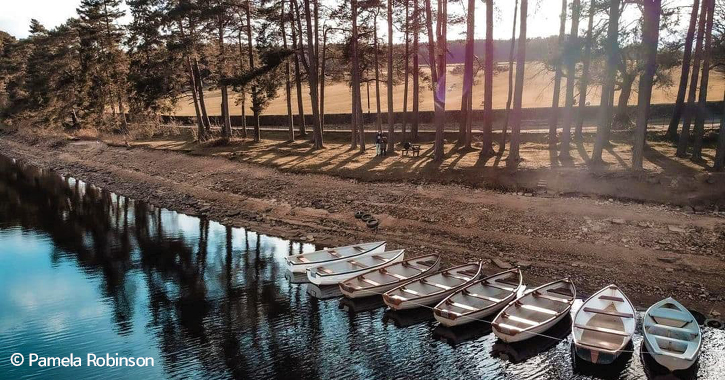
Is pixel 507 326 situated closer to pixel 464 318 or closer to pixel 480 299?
pixel 464 318

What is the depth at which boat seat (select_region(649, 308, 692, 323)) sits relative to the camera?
1299 cm

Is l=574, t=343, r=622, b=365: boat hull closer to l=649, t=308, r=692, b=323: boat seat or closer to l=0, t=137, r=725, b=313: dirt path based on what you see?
l=649, t=308, r=692, b=323: boat seat

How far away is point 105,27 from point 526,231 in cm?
5778

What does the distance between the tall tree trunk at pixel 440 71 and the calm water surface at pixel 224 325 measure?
42.2 ft

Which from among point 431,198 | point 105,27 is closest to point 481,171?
point 431,198

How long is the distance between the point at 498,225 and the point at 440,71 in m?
12.6

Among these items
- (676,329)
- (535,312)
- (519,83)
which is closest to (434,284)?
(535,312)

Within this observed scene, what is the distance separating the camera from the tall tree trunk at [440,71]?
93.5ft

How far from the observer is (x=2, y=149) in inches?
2566

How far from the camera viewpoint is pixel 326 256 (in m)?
18.8

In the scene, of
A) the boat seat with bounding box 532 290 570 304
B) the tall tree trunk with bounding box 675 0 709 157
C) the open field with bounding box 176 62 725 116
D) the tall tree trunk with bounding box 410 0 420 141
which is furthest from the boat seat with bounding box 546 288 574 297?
the open field with bounding box 176 62 725 116

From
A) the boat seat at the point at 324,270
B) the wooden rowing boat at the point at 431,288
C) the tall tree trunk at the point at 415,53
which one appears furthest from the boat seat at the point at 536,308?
the tall tree trunk at the point at 415,53

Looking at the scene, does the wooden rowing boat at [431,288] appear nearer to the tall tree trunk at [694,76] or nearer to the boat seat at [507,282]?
the boat seat at [507,282]

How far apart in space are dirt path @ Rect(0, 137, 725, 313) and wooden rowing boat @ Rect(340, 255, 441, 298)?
2.16 m
